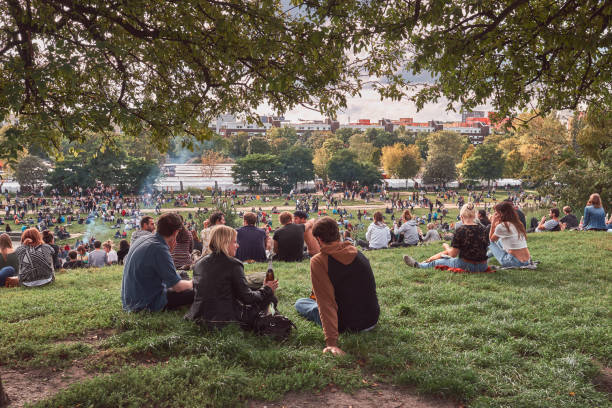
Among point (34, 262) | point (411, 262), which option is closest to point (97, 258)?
point (34, 262)

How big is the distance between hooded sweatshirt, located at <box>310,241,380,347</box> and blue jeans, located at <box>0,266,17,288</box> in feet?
19.9

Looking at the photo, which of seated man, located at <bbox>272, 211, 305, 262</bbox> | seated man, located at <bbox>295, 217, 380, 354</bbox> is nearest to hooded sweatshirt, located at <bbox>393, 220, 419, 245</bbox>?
seated man, located at <bbox>272, 211, 305, 262</bbox>

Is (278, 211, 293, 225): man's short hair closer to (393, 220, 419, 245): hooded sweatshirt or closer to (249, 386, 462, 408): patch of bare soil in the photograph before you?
(393, 220, 419, 245): hooded sweatshirt

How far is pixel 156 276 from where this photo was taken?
4172 millimetres

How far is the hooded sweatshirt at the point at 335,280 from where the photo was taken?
358cm

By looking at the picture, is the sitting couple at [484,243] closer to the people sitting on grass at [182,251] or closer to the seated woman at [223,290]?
the seated woman at [223,290]

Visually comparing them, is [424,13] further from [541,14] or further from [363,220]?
[363,220]

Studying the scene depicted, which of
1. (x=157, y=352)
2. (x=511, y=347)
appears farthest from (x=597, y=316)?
(x=157, y=352)

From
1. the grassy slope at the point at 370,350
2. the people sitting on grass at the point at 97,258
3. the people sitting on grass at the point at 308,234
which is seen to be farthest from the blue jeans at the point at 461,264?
the people sitting on grass at the point at 97,258

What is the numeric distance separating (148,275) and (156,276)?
0.29 ft

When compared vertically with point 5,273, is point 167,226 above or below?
above

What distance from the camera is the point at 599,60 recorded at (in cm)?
559

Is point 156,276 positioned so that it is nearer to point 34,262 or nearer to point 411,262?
point 34,262

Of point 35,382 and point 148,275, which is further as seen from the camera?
point 148,275
